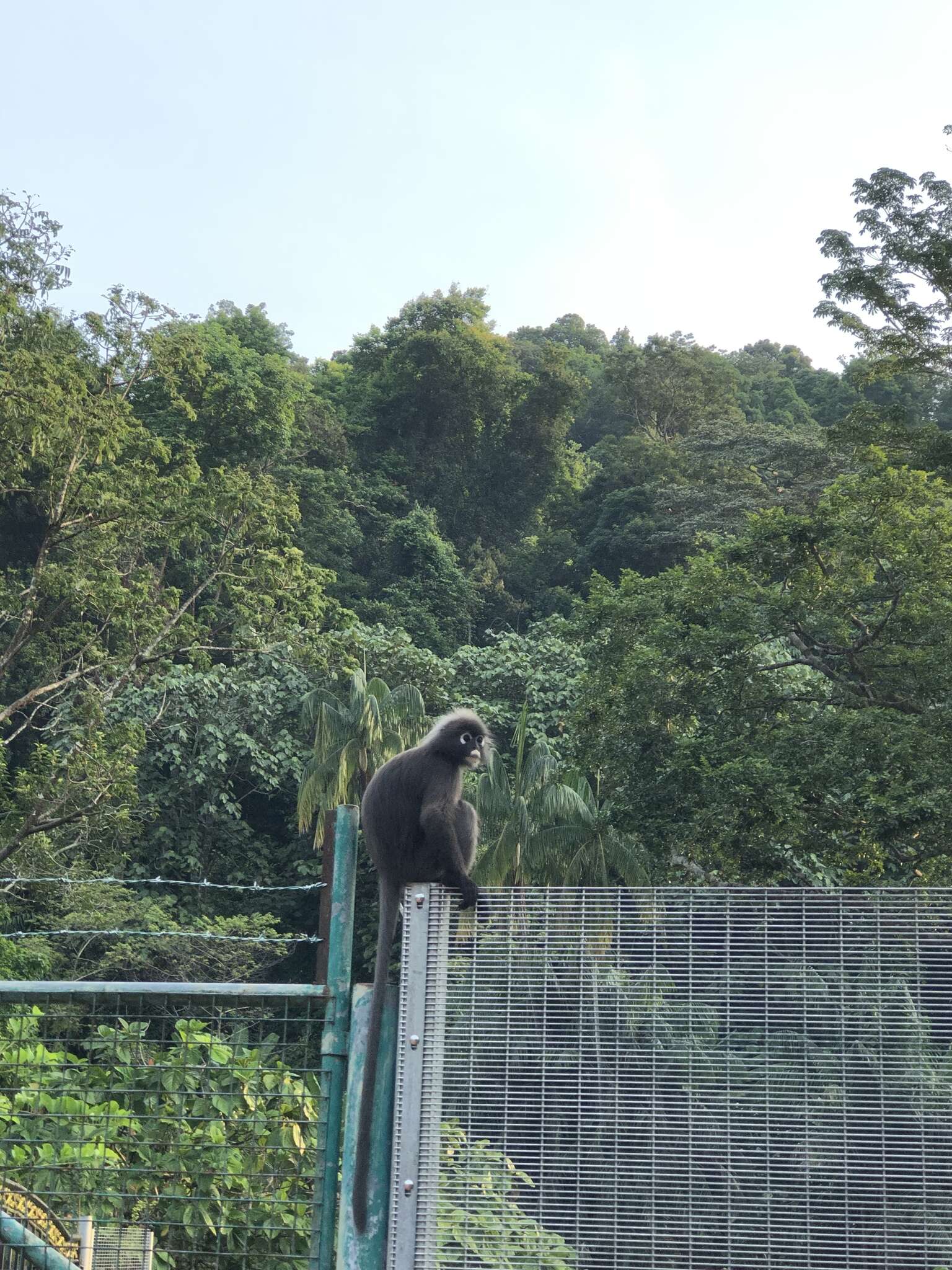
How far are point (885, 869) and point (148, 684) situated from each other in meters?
15.6

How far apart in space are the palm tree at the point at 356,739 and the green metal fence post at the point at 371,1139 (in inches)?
699

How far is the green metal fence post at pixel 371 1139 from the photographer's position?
2.76 meters

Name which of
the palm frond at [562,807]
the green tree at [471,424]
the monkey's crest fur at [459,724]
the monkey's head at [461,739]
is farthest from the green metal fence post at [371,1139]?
the green tree at [471,424]

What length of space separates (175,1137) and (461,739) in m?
1.81

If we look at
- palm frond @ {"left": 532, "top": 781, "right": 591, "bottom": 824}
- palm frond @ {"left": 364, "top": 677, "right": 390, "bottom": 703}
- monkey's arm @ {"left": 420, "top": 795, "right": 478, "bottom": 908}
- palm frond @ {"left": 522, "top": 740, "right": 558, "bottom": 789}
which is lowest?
monkey's arm @ {"left": 420, "top": 795, "right": 478, "bottom": 908}

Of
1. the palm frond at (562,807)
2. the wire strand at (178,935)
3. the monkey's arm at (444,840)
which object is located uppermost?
the palm frond at (562,807)

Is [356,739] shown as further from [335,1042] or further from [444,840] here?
[335,1042]

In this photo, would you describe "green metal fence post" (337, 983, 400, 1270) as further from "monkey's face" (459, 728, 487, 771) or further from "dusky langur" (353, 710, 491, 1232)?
"monkey's face" (459, 728, 487, 771)

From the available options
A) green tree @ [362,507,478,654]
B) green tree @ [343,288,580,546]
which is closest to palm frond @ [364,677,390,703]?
green tree @ [362,507,478,654]

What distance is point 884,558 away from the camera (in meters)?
15.4

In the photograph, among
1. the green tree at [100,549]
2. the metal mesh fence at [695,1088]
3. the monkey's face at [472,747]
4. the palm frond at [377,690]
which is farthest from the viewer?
the palm frond at [377,690]

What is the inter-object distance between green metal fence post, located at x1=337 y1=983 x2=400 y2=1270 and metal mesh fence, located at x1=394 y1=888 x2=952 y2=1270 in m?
0.09

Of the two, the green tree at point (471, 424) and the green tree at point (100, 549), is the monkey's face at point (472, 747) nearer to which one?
the green tree at point (100, 549)

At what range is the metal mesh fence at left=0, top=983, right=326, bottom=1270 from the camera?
3.06 m
